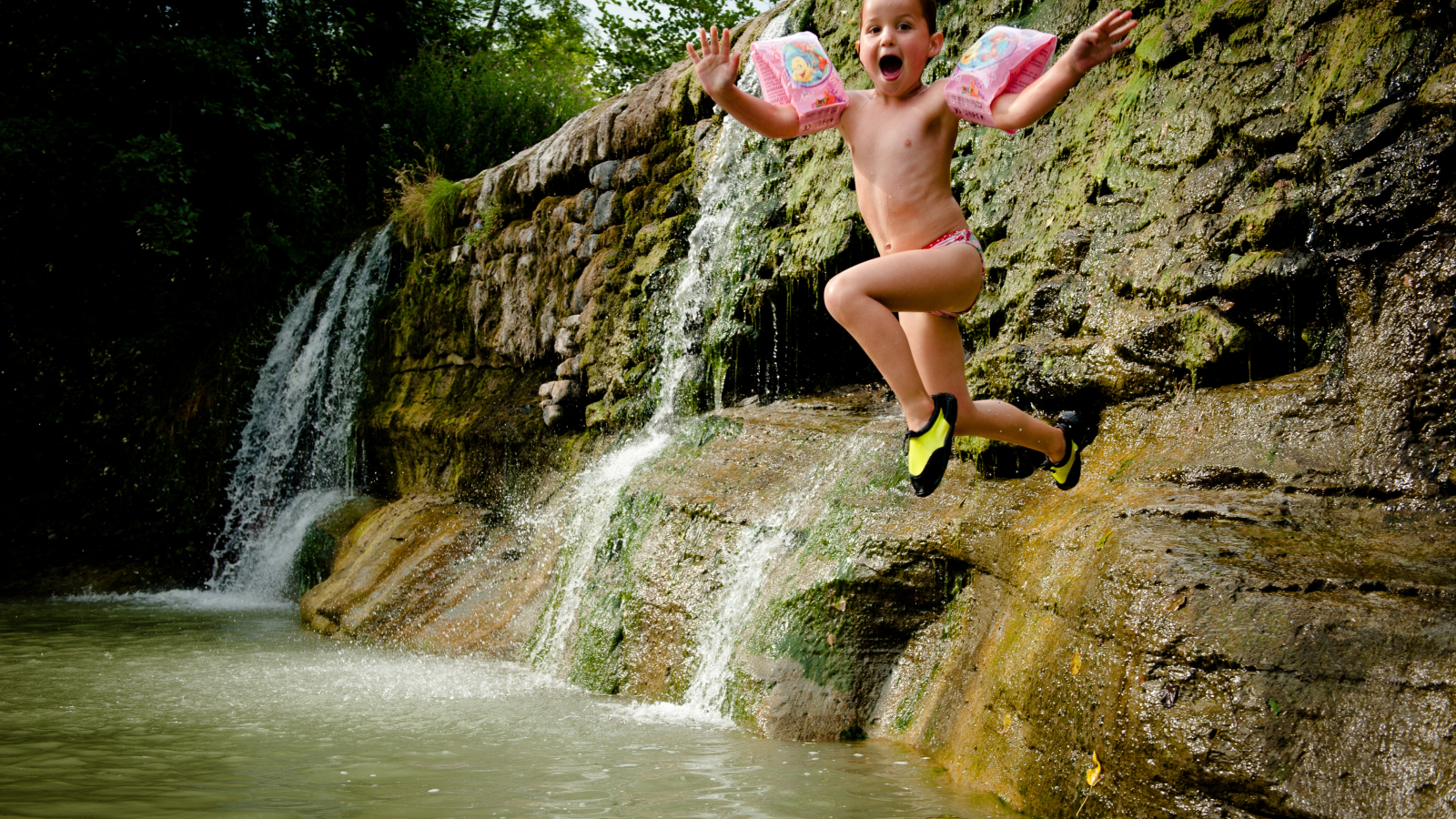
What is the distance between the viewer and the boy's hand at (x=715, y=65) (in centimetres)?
311

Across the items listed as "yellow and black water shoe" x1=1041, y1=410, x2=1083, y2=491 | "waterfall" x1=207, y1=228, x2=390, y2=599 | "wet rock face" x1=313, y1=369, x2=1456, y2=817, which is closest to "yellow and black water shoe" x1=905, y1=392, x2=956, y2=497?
"wet rock face" x1=313, y1=369, x2=1456, y2=817

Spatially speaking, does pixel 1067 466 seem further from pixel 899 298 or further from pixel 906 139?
pixel 906 139

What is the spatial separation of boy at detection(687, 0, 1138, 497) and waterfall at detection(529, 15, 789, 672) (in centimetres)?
366

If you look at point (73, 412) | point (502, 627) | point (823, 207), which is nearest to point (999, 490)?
point (823, 207)

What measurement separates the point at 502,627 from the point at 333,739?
2.65 metres

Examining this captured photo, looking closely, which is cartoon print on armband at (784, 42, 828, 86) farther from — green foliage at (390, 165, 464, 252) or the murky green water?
green foliage at (390, 165, 464, 252)

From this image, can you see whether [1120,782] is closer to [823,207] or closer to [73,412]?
[823,207]

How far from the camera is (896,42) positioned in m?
3.09

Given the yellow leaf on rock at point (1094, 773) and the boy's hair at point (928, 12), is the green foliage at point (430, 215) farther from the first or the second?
the yellow leaf on rock at point (1094, 773)

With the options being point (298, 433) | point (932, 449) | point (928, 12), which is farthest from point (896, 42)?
point (298, 433)

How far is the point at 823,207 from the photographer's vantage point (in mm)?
6473

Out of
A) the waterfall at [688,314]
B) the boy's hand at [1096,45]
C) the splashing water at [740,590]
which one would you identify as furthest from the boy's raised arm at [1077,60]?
the waterfall at [688,314]

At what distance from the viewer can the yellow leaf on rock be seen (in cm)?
304

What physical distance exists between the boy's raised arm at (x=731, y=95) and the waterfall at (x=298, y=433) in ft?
28.2
